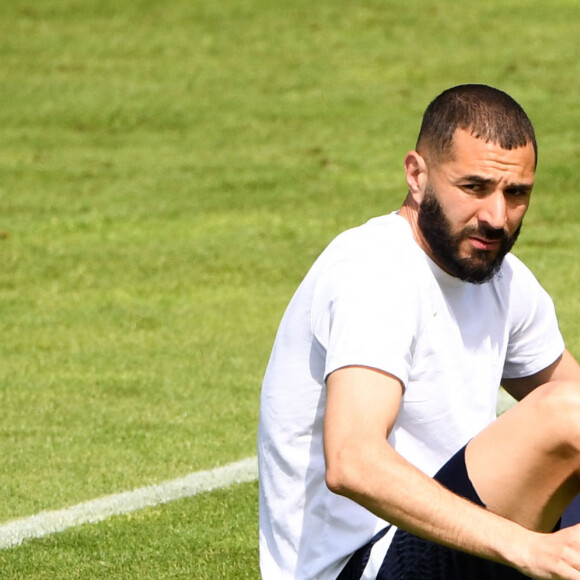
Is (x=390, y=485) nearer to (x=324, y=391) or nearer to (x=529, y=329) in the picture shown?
(x=324, y=391)

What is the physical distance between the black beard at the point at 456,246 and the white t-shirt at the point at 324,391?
1.5 inches

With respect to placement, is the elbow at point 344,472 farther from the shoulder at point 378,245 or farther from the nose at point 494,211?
the nose at point 494,211

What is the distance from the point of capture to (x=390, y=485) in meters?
2.66

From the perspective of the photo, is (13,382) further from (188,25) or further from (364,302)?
(188,25)

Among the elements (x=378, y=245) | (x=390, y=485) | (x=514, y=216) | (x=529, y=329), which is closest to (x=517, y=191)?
(x=514, y=216)

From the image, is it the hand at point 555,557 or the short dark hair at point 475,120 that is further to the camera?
the short dark hair at point 475,120

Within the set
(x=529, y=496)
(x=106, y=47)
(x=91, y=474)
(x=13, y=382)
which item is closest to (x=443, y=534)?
(x=529, y=496)

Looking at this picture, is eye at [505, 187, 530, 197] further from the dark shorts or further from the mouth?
the dark shorts

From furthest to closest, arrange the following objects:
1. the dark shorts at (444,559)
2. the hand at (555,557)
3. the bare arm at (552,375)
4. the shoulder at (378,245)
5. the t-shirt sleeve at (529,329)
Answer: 1. the bare arm at (552,375)
2. the t-shirt sleeve at (529,329)
3. the shoulder at (378,245)
4. the dark shorts at (444,559)
5. the hand at (555,557)

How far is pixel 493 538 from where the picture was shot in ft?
8.58

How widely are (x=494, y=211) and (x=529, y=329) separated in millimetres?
483

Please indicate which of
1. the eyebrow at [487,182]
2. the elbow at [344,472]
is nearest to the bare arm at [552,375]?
the eyebrow at [487,182]

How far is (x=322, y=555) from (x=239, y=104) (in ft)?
37.1

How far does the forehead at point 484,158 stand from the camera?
3.01 m
